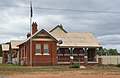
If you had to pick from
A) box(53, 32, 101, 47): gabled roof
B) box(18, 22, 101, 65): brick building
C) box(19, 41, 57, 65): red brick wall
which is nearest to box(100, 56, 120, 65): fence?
box(18, 22, 101, 65): brick building

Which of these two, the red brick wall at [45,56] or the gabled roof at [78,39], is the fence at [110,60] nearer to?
the gabled roof at [78,39]

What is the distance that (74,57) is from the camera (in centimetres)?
6225

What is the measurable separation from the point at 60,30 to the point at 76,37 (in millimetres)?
10594

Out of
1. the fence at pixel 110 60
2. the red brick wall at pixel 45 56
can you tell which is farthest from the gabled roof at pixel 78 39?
the fence at pixel 110 60

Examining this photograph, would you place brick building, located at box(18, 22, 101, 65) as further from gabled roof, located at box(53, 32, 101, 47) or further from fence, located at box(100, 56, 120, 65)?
fence, located at box(100, 56, 120, 65)

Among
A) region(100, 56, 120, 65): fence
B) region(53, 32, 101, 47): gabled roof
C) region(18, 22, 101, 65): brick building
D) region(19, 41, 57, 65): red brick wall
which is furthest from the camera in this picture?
region(100, 56, 120, 65): fence

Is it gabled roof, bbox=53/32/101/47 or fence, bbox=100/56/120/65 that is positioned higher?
gabled roof, bbox=53/32/101/47

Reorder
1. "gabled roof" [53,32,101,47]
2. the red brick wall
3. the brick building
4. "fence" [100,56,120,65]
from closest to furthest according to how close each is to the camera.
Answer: the red brick wall
the brick building
"gabled roof" [53,32,101,47]
"fence" [100,56,120,65]

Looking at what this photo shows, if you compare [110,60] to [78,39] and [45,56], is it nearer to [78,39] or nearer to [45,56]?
[78,39]

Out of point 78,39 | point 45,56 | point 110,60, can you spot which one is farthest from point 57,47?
point 110,60

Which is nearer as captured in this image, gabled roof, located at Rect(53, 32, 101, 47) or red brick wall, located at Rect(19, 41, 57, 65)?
red brick wall, located at Rect(19, 41, 57, 65)

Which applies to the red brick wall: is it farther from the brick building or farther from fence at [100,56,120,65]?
A: fence at [100,56,120,65]

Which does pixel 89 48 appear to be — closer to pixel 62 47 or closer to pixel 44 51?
pixel 62 47

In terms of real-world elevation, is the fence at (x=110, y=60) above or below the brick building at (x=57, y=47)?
below
